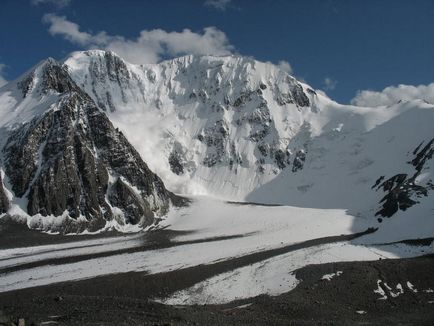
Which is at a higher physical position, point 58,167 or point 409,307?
point 58,167

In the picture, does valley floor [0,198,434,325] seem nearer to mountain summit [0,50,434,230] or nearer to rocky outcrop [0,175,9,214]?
rocky outcrop [0,175,9,214]

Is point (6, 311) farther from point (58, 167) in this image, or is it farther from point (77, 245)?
point (58, 167)

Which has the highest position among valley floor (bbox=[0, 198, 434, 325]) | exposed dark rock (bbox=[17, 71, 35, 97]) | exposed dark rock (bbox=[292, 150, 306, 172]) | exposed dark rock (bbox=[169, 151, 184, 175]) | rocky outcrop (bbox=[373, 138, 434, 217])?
exposed dark rock (bbox=[17, 71, 35, 97])

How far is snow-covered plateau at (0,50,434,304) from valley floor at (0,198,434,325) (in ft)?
1.83

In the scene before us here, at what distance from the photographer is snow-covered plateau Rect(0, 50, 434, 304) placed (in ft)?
239

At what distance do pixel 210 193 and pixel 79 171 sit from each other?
65.0 m

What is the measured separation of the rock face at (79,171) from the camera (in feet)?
379

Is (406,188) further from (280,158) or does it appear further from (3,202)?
(3,202)

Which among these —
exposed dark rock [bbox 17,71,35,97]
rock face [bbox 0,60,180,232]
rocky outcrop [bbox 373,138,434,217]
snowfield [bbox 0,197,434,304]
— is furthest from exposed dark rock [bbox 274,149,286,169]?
exposed dark rock [bbox 17,71,35,97]

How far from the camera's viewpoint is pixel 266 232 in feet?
343

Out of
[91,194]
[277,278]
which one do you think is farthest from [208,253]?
[91,194]

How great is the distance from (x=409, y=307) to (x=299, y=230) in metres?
58.3

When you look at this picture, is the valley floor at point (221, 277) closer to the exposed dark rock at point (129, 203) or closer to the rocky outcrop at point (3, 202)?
the rocky outcrop at point (3, 202)

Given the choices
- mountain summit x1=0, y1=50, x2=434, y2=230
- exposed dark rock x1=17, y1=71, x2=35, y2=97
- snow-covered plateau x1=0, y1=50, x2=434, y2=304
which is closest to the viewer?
snow-covered plateau x1=0, y1=50, x2=434, y2=304
